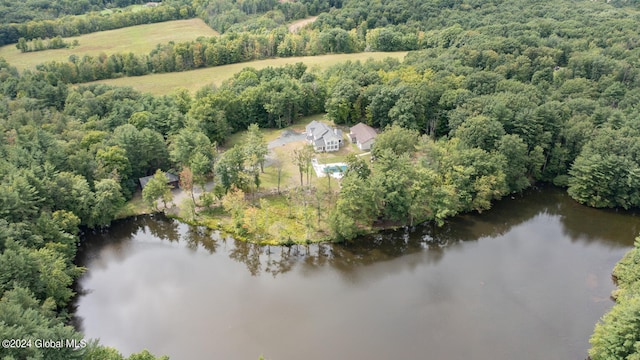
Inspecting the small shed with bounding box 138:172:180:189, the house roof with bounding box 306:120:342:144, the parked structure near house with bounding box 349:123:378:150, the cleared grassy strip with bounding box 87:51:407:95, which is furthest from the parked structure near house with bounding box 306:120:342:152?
the cleared grassy strip with bounding box 87:51:407:95

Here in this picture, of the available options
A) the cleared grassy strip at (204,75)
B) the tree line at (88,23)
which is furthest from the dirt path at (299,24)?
the tree line at (88,23)

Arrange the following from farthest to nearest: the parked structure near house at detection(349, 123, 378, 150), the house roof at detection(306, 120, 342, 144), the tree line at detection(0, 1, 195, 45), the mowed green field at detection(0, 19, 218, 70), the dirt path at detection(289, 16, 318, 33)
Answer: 1. the dirt path at detection(289, 16, 318, 33)
2. the tree line at detection(0, 1, 195, 45)
3. the mowed green field at detection(0, 19, 218, 70)
4. the house roof at detection(306, 120, 342, 144)
5. the parked structure near house at detection(349, 123, 378, 150)

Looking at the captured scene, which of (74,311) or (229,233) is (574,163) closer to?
(229,233)

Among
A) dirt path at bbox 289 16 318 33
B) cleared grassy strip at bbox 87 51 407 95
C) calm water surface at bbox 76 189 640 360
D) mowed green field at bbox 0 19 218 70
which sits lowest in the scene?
calm water surface at bbox 76 189 640 360

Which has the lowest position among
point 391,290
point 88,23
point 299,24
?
point 391,290

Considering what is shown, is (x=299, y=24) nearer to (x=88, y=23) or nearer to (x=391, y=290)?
(x=88, y=23)

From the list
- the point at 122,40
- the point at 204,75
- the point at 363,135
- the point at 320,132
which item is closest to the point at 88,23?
the point at 122,40

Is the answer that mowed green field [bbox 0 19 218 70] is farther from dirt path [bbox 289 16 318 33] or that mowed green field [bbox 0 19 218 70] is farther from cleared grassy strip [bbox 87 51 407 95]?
dirt path [bbox 289 16 318 33]

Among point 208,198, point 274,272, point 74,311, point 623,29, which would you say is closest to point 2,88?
point 208,198
